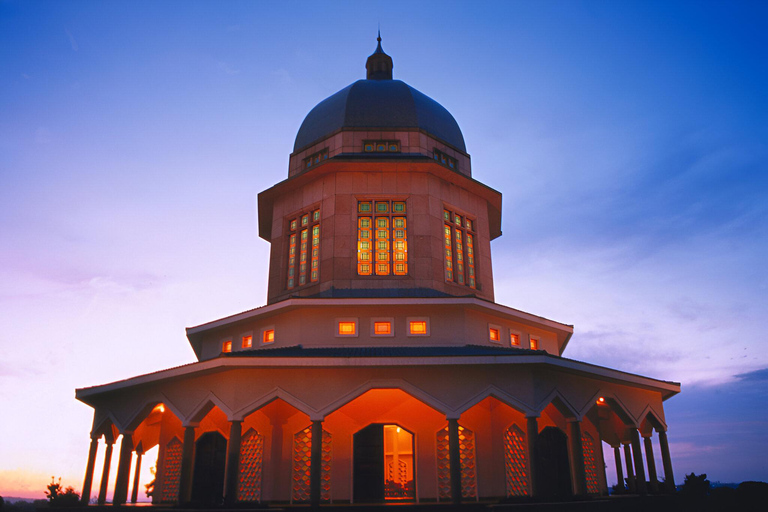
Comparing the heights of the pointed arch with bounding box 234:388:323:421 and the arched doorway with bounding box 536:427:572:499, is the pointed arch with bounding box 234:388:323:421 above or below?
above

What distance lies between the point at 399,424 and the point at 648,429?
13.4m

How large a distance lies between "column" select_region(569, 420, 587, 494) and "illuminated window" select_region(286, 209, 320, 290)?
1306 cm

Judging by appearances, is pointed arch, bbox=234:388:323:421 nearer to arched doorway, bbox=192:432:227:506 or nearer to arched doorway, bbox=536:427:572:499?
arched doorway, bbox=192:432:227:506

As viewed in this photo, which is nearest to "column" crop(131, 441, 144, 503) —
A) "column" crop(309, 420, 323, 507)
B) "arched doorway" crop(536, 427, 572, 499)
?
"column" crop(309, 420, 323, 507)

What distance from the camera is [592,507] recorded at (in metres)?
20.5

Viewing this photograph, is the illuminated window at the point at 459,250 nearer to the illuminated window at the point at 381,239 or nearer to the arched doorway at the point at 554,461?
the illuminated window at the point at 381,239

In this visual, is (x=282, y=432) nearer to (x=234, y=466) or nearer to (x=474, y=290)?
(x=234, y=466)

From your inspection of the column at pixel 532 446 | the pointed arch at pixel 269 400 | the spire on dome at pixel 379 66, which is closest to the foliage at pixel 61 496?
the pointed arch at pixel 269 400

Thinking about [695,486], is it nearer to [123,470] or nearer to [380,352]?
[380,352]

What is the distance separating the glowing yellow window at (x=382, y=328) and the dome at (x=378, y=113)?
1176cm

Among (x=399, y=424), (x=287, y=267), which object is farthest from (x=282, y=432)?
(x=287, y=267)

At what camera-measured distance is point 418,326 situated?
84.5 feet

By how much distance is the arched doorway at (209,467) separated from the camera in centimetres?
2423

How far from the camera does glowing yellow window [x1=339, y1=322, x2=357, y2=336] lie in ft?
84.2
